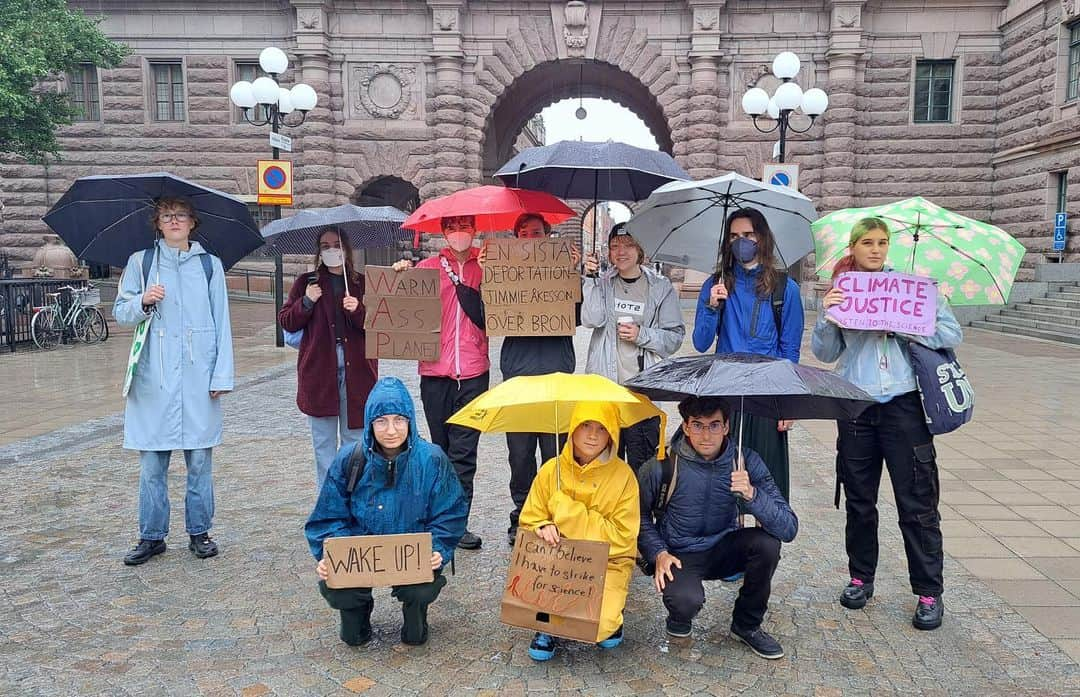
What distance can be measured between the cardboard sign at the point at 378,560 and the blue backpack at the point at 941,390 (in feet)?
7.64

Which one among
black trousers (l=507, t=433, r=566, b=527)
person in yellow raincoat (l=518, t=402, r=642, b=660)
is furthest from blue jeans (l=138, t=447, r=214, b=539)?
person in yellow raincoat (l=518, t=402, r=642, b=660)

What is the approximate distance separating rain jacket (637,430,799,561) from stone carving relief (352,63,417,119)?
22.1m

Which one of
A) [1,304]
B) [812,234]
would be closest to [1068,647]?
[812,234]

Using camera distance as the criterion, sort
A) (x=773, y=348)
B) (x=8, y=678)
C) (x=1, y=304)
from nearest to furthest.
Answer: (x=8, y=678) → (x=773, y=348) → (x=1, y=304)

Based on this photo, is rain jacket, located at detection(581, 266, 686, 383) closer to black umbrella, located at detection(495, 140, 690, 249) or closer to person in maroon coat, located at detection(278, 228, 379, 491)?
black umbrella, located at detection(495, 140, 690, 249)

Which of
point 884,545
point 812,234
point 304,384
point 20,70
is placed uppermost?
point 20,70

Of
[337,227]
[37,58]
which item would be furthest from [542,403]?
[37,58]

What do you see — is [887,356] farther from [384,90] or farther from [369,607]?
[384,90]

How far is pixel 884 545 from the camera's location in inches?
193

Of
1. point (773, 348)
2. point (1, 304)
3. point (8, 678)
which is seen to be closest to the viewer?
point (8, 678)

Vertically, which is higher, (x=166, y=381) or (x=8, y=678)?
(x=166, y=381)

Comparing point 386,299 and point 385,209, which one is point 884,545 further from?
point 385,209

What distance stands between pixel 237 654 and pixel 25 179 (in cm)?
2671

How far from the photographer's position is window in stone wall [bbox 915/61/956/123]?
23.7 m
